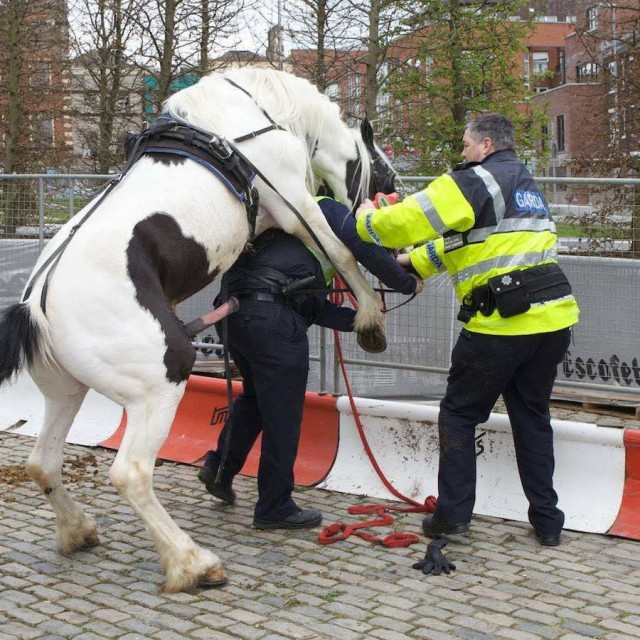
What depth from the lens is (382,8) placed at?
1402 cm

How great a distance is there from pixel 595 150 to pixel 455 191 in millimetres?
13439

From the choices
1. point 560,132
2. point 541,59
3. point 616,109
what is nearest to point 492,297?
point 616,109

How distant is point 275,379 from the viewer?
4.68m

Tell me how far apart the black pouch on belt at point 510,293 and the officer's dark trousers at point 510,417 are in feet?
0.61

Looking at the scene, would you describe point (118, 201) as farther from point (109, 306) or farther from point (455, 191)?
point (455, 191)

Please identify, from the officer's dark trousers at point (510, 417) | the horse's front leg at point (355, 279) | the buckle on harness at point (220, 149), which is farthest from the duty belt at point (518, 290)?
the buckle on harness at point (220, 149)

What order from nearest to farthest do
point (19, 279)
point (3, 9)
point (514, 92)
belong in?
point (19, 279) < point (514, 92) < point (3, 9)

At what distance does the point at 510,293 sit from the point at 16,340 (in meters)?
2.18

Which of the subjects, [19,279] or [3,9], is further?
[3,9]

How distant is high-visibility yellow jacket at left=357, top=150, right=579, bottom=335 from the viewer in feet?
14.2

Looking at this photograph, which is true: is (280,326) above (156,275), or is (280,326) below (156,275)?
below

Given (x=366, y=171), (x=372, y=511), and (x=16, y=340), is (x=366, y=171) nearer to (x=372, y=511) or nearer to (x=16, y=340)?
(x=372, y=511)

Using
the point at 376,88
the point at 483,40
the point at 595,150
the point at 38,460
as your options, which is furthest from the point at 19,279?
the point at 595,150

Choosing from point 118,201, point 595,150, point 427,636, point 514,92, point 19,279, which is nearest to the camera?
point 427,636
